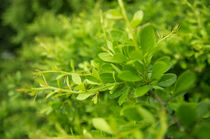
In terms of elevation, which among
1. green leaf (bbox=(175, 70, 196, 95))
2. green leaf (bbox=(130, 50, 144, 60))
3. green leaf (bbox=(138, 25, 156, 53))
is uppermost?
green leaf (bbox=(138, 25, 156, 53))

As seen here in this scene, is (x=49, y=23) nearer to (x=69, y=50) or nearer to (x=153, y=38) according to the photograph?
(x=69, y=50)

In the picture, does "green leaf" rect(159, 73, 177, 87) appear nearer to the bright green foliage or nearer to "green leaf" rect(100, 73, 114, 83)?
the bright green foliage

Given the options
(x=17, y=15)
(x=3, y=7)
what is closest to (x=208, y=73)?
(x=17, y=15)

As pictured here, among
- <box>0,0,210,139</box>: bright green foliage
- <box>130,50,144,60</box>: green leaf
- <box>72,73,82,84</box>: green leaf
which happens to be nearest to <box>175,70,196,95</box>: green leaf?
<box>0,0,210,139</box>: bright green foliage

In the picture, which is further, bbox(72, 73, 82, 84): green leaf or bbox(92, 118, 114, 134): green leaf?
bbox(72, 73, 82, 84): green leaf

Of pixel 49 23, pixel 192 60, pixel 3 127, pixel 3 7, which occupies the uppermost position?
pixel 3 7
